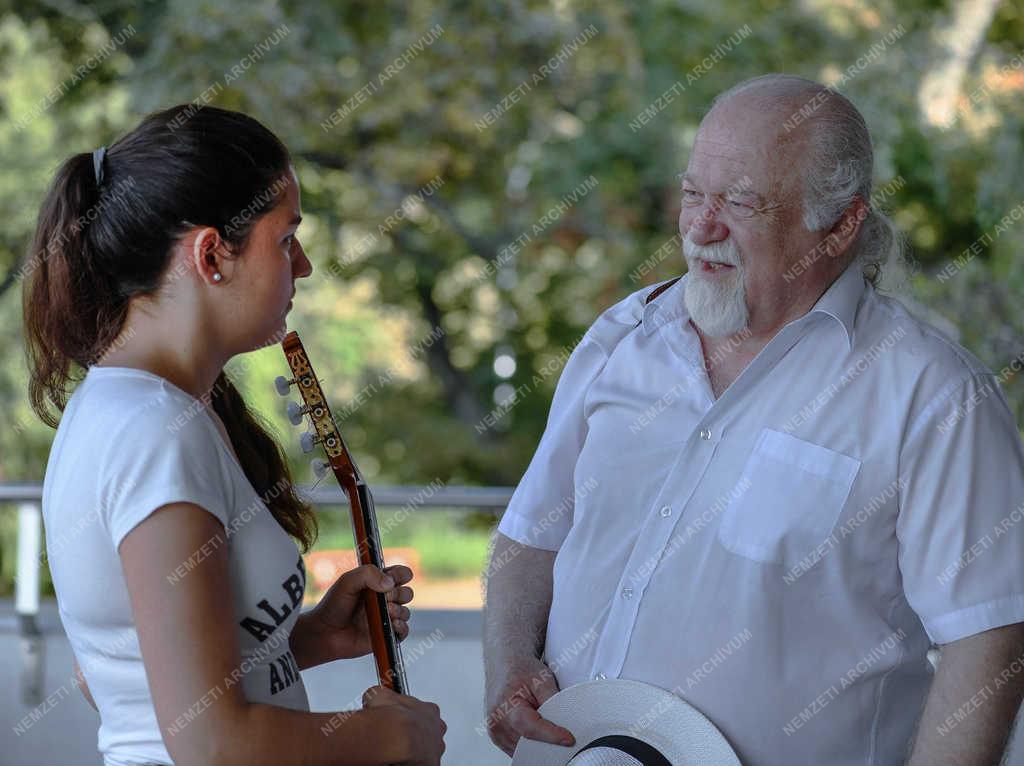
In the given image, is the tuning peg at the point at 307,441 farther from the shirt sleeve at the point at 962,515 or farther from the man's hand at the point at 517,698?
the shirt sleeve at the point at 962,515

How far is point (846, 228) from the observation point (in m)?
1.71

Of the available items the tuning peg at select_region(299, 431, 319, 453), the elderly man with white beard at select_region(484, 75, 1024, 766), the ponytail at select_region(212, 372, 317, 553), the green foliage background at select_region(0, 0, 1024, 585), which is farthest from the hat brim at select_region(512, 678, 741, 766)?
the green foliage background at select_region(0, 0, 1024, 585)

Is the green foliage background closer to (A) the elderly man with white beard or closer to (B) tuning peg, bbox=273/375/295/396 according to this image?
(A) the elderly man with white beard

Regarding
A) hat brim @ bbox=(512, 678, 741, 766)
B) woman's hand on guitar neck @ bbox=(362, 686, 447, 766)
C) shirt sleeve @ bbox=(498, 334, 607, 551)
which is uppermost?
woman's hand on guitar neck @ bbox=(362, 686, 447, 766)

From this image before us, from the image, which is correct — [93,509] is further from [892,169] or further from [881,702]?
[892,169]

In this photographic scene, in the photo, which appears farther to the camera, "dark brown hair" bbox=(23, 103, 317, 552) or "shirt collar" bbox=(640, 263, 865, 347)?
"shirt collar" bbox=(640, 263, 865, 347)

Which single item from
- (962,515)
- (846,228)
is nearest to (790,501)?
(962,515)

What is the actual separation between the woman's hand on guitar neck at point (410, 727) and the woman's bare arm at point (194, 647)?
0.35 feet

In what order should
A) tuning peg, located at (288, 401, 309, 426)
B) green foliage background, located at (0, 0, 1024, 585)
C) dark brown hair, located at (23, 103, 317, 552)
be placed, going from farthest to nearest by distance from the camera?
green foliage background, located at (0, 0, 1024, 585) → tuning peg, located at (288, 401, 309, 426) → dark brown hair, located at (23, 103, 317, 552)

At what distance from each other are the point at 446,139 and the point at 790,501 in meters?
6.31

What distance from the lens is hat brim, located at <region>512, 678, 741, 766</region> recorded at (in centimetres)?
152

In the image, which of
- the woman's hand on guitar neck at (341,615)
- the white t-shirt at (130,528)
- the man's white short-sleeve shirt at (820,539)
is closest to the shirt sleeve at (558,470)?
the man's white short-sleeve shirt at (820,539)

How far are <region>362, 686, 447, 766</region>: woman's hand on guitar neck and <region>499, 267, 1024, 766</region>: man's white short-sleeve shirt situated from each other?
0.46 metres

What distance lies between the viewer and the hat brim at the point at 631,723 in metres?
1.52
